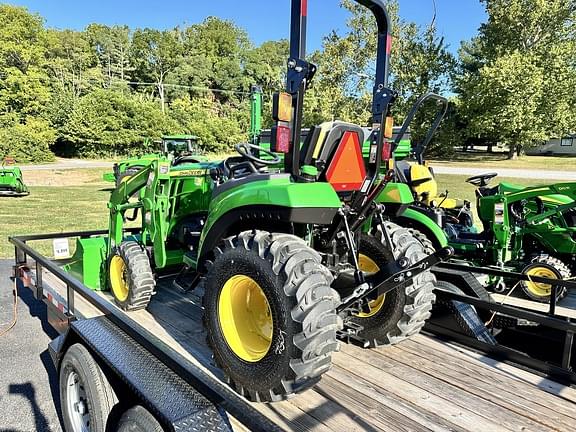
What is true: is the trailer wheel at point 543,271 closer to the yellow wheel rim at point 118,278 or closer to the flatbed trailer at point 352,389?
the flatbed trailer at point 352,389

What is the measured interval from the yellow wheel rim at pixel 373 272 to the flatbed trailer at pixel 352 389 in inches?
10.7

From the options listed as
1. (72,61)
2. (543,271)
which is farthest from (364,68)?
(72,61)

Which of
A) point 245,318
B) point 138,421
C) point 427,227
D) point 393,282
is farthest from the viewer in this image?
point 427,227

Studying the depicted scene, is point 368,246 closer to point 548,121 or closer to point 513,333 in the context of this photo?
point 513,333

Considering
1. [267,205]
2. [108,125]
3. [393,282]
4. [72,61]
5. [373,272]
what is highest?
[72,61]

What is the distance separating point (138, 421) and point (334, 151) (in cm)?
167

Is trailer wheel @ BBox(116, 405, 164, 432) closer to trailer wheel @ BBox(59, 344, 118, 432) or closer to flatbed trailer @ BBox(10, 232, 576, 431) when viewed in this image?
flatbed trailer @ BBox(10, 232, 576, 431)

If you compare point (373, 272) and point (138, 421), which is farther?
point (373, 272)

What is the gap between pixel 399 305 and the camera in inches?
111

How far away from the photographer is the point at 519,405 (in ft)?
7.24

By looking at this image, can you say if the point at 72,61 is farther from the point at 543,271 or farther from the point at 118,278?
the point at 543,271

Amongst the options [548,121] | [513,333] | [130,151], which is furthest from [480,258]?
[130,151]

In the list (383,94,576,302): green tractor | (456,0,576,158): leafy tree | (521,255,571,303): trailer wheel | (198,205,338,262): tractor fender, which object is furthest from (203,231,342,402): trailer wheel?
(456,0,576,158): leafy tree

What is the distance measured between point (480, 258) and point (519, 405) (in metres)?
3.81
